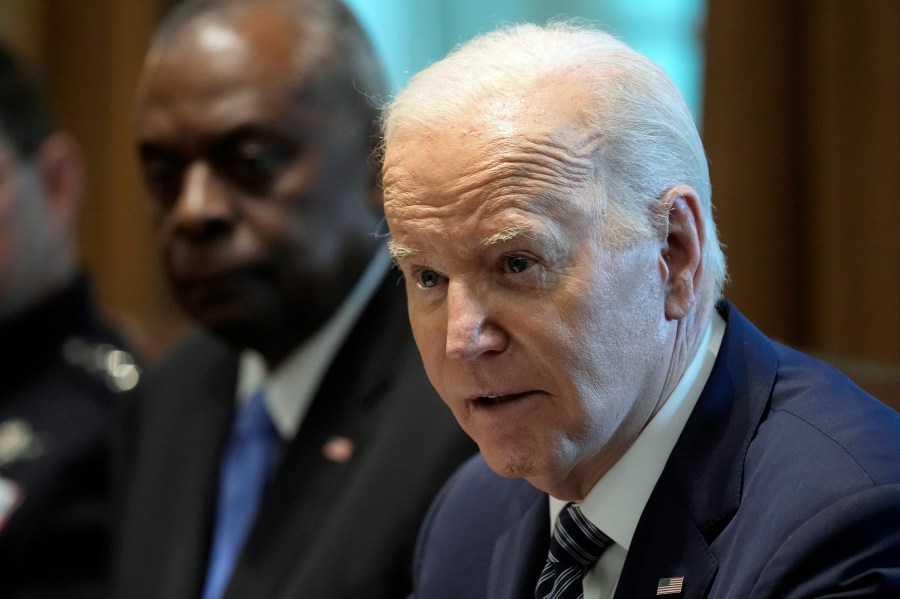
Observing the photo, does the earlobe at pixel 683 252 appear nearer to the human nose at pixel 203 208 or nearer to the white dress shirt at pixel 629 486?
the white dress shirt at pixel 629 486

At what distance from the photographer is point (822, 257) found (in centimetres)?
303

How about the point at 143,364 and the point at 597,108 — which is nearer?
the point at 597,108

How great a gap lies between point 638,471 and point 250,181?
3.79 feet

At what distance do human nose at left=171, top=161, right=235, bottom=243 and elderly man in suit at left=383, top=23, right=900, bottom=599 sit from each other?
88cm

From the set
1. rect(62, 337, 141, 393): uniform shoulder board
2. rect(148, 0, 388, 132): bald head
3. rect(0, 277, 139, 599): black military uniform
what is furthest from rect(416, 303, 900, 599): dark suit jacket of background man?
rect(62, 337, 141, 393): uniform shoulder board

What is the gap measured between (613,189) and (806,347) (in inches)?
68.7

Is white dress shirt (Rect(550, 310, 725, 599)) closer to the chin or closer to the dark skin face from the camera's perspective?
the chin

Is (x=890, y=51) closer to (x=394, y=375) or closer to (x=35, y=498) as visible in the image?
(x=394, y=375)

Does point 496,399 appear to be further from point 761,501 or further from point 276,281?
point 276,281

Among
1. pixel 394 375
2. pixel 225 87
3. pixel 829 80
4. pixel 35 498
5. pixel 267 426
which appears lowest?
pixel 35 498

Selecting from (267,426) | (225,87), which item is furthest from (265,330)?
(225,87)

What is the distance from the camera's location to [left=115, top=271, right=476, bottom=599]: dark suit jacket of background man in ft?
7.39

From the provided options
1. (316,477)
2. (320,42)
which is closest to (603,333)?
(316,477)

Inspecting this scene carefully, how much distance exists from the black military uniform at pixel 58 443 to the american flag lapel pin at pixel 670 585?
5.53 ft
